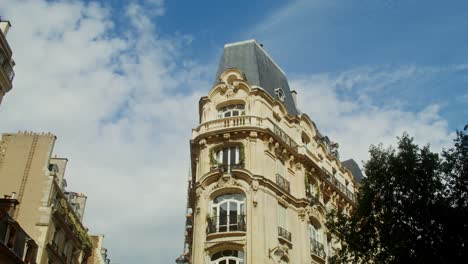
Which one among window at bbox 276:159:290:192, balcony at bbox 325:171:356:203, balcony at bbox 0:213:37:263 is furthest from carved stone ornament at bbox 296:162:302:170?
balcony at bbox 0:213:37:263

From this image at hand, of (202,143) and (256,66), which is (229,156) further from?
(256,66)

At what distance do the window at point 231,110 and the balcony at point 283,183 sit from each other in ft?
15.4

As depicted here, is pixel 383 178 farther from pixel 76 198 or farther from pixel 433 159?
pixel 76 198

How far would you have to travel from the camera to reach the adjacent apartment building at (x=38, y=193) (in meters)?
30.1

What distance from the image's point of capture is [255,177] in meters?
28.2

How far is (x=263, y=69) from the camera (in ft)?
118

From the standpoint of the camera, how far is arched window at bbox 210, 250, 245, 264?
2634 centimetres

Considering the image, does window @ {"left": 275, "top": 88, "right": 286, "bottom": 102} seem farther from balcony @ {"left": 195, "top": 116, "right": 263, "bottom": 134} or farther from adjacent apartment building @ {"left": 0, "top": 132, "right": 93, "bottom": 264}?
adjacent apartment building @ {"left": 0, "top": 132, "right": 93, "bottom": 264}

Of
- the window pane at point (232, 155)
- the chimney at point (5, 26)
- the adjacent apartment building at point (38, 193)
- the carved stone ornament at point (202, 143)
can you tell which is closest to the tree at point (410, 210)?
the window pane at point (232, 155)

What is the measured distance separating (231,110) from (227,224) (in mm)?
7897

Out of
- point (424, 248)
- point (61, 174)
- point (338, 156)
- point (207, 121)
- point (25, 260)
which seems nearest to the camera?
point (424, 248)

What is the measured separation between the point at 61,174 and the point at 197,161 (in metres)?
10.5

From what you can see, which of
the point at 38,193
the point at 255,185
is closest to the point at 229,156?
the point at 255,185

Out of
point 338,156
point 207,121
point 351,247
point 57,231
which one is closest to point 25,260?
point 57,231
